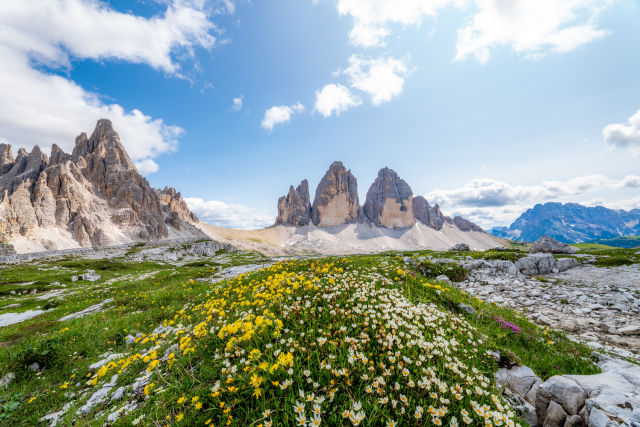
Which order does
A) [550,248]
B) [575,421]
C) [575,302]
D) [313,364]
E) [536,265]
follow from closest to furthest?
[575,421] < [313,364] < [575,302] < [536,265] < [550,248]

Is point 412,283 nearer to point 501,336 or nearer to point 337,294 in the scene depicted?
point 501,336

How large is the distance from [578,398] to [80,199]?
19229 centimetres

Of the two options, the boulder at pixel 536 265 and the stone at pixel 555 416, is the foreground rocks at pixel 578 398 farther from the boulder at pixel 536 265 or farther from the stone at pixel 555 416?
the boulder at pixel 536 265

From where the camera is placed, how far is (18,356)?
7.55 meters

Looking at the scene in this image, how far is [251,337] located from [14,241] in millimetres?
164070

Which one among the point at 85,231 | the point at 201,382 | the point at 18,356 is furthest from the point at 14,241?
the point at 201,382

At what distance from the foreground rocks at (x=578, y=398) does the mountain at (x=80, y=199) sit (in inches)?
6418

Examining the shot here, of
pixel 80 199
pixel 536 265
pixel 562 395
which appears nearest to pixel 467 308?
pixel 562 395

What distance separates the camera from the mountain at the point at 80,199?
113500 mm

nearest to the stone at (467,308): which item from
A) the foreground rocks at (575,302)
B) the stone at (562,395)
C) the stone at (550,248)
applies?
the stone at (562,395)

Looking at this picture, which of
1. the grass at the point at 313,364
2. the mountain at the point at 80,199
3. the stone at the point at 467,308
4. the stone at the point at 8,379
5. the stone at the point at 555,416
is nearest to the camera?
the grass at the point at 313,364

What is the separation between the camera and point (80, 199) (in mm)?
134250

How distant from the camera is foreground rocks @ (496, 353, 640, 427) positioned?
3.25 meters

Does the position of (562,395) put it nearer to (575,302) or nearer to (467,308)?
(467,308)
